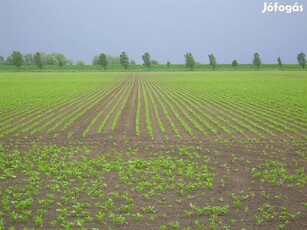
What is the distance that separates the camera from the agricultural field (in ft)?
29.2

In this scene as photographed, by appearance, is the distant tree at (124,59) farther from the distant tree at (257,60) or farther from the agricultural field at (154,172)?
the agricultural field at (154,172)

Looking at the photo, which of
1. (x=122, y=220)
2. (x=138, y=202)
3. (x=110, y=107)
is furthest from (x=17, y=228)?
(x=110, y=107)

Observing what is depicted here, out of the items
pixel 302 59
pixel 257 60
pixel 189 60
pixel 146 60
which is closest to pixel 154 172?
pixel 189 60

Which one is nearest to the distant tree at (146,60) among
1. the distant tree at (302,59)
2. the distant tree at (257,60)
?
the distant tree at (257,60)

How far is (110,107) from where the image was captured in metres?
27.7

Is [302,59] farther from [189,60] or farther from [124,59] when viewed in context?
[124,59]

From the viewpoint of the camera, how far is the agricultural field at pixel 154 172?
889cm

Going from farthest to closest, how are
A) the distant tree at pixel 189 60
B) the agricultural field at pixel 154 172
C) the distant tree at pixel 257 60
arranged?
the distant tree at pixel 257 60, the distant tree at pixel 189 60, the agricultural field at pixel 154 172

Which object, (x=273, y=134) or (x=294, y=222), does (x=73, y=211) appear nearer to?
(x=294, y=222)

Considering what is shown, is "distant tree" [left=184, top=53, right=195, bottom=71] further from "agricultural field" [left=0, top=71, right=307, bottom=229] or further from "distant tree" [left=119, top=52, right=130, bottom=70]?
"agricultural field" [left=0, top=71, right=307, bottom=229]

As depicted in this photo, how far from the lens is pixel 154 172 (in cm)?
1218

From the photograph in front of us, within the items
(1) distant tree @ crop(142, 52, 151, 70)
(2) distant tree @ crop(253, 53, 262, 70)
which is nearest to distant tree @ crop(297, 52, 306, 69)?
(2) distant tree @ crop(253, 53, 262, 70)

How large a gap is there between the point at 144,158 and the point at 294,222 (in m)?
6.91

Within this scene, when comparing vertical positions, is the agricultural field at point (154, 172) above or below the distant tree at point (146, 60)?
below
